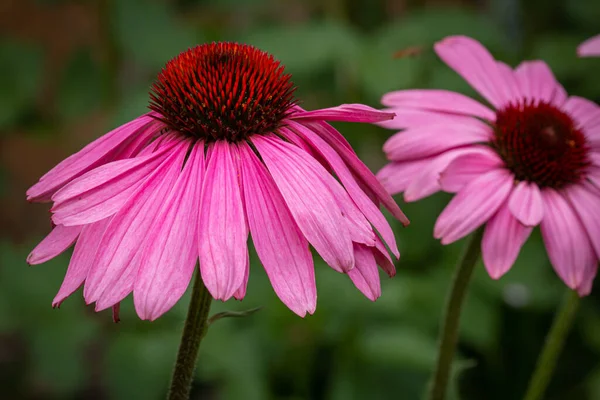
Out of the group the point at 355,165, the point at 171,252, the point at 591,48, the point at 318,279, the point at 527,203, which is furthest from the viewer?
the point at 318,279

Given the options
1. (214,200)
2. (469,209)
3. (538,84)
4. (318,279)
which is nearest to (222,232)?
(214,200)

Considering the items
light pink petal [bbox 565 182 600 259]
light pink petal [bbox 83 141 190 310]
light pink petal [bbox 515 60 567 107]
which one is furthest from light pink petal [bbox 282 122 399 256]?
light pink petal [bbox 515 60 567 107]

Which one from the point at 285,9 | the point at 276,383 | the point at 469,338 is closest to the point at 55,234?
the point at 276,383

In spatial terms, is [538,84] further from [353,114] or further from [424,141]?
[353,114]

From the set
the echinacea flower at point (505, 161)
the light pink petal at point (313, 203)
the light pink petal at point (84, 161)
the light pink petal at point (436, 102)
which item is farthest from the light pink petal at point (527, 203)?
the light pink petal at point (84, 161)

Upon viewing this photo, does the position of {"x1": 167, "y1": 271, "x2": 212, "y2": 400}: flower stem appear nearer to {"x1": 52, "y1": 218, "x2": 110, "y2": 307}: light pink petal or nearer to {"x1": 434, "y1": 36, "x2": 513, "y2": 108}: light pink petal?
{"x1": 52, "y1": 218, "x2": 110, "y2": 307}: light pink petal

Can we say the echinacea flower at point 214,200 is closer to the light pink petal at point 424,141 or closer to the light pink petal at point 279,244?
the light pink petal at point 279,244

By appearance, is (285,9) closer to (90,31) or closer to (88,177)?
(90,31)
